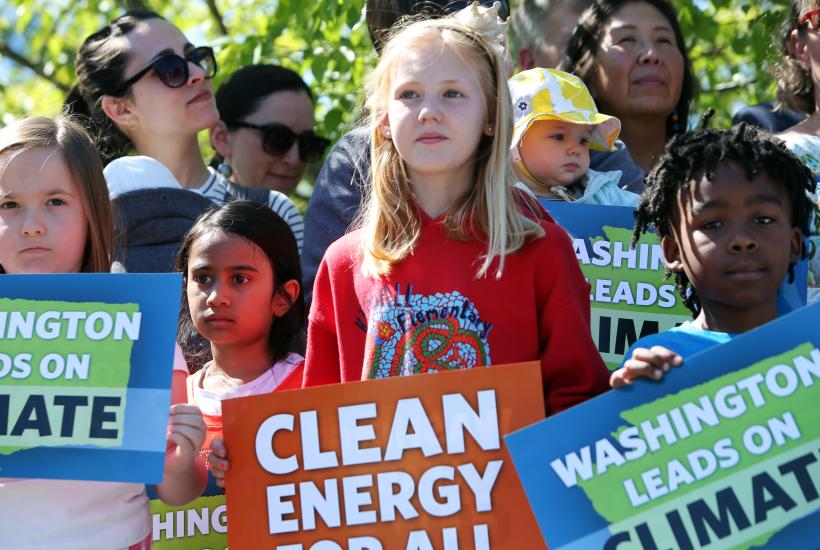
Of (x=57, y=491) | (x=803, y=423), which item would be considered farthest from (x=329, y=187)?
(x=803, y=423)

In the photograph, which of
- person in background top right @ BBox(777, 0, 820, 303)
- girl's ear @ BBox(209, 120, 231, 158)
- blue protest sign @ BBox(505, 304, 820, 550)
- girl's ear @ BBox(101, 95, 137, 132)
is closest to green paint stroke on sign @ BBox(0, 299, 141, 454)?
blue protest sign @ BBox(505, 304, 820, 550)

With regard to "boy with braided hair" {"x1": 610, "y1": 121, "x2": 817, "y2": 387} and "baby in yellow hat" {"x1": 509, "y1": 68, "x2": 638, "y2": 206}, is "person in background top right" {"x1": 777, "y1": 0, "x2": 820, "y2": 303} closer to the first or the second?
"baby in yellow hat" {"x1": 509, "y1": 68, "x2": 638, "y2": 206}

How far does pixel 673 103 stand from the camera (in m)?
5.34

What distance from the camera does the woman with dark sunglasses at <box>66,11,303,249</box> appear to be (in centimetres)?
536

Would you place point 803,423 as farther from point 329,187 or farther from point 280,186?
point 280,186

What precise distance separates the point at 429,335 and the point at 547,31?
10.8 ft

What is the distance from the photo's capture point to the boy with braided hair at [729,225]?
10.9 feet

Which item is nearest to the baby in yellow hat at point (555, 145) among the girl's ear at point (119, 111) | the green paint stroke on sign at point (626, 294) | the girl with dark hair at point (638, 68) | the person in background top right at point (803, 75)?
the green paint stroke on sign at point (626, 294)

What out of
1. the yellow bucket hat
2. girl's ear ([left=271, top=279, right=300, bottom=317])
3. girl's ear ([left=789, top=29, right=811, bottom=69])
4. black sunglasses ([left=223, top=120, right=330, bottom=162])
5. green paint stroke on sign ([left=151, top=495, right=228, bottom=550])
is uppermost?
black sunglasses ([left=223, top=120, right=330, bottom=162])

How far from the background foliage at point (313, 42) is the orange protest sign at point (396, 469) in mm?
2373

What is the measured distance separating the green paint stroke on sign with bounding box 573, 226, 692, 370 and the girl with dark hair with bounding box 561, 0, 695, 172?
4.58 ft

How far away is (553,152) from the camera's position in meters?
4.54

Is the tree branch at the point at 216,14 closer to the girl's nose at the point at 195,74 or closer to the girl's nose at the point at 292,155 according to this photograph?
the girl's nose at the point at 292,155

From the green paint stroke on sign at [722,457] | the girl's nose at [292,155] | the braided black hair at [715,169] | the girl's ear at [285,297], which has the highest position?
the girl's nose at [292,155]
